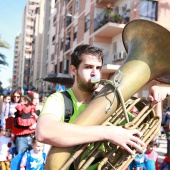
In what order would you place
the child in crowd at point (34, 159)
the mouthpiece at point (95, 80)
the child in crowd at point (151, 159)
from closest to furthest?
the mouthpiece at point (95, 80)
the child in crowd at point (34, 159)
the child in crowd at point (151, 159)

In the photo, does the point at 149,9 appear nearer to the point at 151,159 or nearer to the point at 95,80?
the point at 151,159

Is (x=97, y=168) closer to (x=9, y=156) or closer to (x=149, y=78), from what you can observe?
(x=149, y=78)

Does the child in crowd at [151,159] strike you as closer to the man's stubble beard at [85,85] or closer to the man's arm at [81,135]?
the man's stubble beard at [85,85]

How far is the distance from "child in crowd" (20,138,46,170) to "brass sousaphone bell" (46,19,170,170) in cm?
271

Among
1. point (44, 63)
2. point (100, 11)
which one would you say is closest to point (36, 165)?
point (100, 11)

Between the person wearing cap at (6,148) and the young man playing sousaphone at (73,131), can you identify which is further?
the person wearing cap at (6,148)

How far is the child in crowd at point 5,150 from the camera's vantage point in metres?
5.42

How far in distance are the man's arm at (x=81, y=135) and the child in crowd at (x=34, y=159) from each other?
278 centimetres

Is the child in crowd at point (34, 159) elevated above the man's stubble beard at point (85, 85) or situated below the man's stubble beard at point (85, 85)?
below

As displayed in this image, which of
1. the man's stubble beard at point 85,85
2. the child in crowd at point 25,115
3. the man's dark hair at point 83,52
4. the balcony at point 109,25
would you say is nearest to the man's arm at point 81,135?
the man's stubble beard at point 85,85

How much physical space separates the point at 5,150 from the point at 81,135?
173 inches

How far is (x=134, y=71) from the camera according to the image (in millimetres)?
1828

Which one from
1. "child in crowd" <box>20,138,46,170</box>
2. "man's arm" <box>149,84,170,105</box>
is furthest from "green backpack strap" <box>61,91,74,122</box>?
"child in crowd" <box>20,138,46,170</box>

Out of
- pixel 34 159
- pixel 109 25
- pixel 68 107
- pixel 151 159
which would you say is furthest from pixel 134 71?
pixel 109 25
